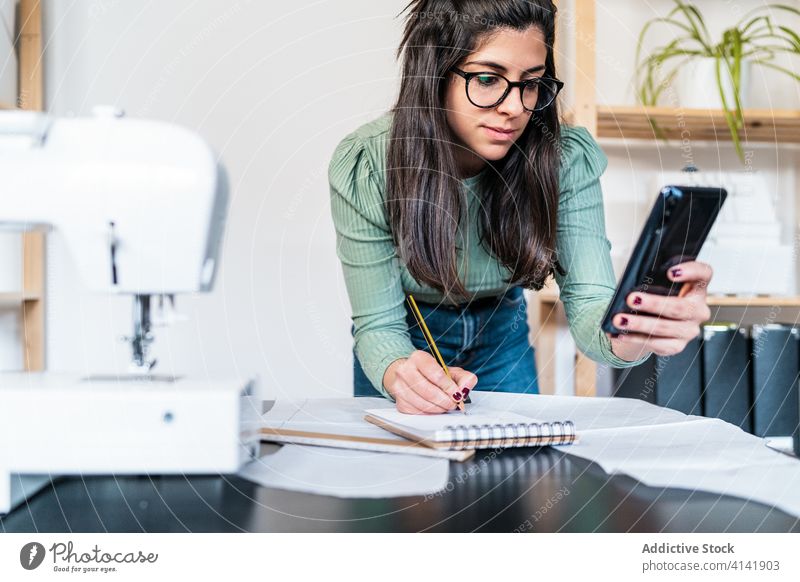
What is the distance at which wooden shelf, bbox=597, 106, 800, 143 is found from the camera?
154 cm

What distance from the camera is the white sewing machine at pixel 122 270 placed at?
546 mm

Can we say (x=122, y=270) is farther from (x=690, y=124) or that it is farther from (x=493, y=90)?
(x=690, y=124)

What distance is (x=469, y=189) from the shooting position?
104cm

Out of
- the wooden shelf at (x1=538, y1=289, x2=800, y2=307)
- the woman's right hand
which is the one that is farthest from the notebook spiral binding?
the wooden shelf at (x1=538, y1=289, x2=800, y2=307)

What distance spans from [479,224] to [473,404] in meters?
0.28

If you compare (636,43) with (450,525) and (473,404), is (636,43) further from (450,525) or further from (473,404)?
(450,525)

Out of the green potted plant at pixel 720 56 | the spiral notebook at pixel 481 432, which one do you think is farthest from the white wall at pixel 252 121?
the spiral notebook at pixel 481 432

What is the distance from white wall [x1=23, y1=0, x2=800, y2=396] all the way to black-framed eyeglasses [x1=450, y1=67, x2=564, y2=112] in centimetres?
61

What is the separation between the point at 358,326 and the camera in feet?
3.22

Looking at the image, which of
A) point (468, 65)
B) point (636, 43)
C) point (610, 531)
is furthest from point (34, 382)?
point (636, 43)

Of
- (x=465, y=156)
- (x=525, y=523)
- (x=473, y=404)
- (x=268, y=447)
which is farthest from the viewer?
(x=465, y=156)

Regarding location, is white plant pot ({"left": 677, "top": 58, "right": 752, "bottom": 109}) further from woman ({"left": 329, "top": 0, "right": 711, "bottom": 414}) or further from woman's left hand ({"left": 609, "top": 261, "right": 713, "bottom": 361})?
woman's left hand ({"left": 609, "top": 261, "right": 713, "bottom": 361})

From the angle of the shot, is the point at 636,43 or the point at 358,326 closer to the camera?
the point at 358,326

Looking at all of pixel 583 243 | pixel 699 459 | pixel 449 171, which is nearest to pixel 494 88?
pixel 449 171
